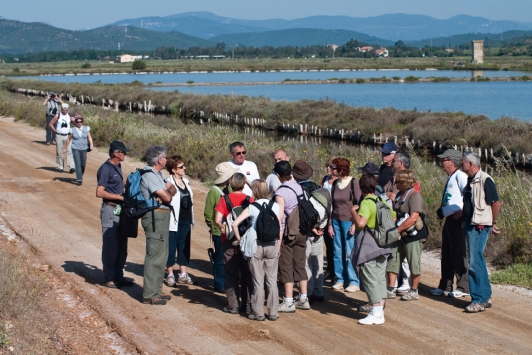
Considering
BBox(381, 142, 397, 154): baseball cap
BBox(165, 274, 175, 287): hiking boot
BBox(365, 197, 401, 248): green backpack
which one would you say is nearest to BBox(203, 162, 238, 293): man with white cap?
BBox(165, 274, 175, 287): hiking boot

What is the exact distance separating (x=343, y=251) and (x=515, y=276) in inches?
96.7

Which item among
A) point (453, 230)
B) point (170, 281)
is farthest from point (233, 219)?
point (453, 230)

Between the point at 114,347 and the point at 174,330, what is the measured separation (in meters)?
0.72

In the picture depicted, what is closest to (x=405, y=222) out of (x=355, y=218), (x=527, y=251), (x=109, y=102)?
(x=355, y=218)

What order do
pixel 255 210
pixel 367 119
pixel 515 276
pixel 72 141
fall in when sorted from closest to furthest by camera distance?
pixel 255 210
pixel 515 276
pixel 72 141
pixel 367 119

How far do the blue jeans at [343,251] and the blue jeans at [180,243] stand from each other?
1.98 m

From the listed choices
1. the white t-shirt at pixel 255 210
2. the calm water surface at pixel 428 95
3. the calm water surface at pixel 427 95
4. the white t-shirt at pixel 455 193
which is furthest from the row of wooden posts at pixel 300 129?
the white t-shirt at pixel 255 210

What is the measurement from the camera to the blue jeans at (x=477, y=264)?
8.25 meters

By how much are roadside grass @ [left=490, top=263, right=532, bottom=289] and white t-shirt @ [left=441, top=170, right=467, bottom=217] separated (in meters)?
1.68

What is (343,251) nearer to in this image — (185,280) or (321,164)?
(185,280)

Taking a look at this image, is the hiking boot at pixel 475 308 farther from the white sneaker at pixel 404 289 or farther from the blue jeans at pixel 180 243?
the blue jeans at pixel 180 243

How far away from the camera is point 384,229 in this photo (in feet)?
25.9

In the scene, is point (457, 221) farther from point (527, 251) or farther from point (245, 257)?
point (245, 257)

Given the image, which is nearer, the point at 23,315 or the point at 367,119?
the point at 23,315
